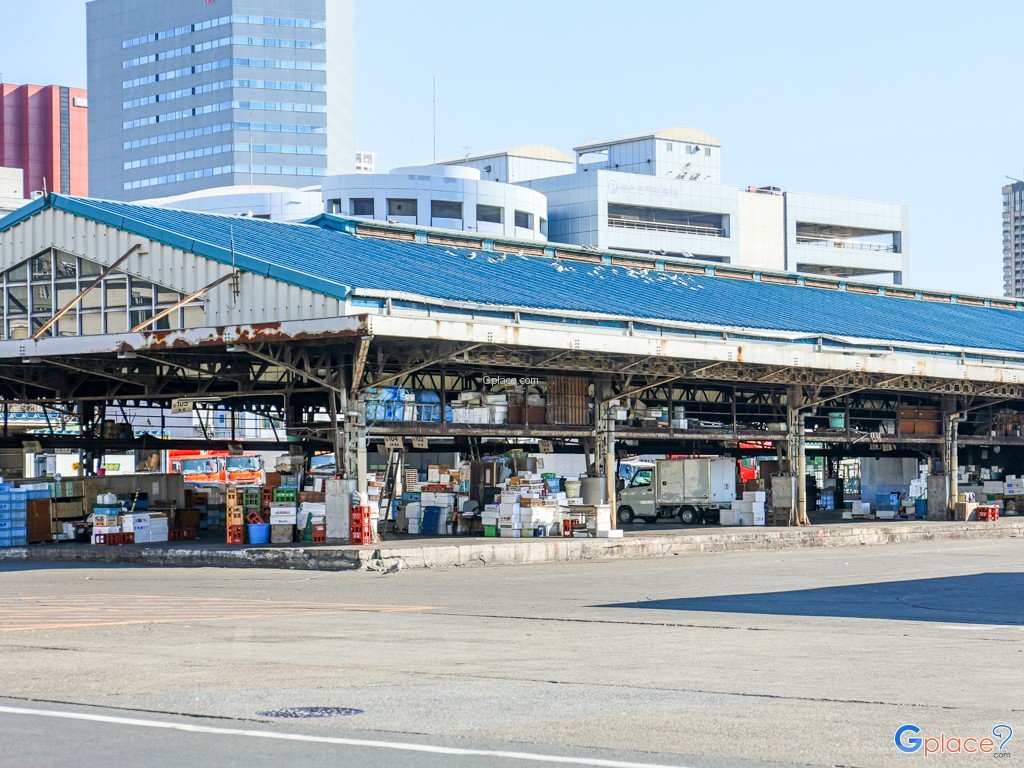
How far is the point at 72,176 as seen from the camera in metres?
Result: 196

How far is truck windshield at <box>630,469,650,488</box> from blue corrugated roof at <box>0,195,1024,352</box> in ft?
30.5

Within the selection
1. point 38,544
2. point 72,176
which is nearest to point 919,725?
point 38,544

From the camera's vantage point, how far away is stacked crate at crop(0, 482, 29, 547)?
37375 mm

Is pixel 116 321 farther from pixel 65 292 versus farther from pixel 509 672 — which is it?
pixel 509 672

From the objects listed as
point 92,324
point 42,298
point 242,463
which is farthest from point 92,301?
point 242,463

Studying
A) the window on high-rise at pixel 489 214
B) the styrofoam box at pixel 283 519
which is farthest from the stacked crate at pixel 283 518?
the window on high-rise at pixel 489 214

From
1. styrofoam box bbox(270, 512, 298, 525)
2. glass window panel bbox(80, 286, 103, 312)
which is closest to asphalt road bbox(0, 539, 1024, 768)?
styrofoam box bbox(270, 512, 298, 525)

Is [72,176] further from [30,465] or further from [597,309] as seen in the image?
[597,309]

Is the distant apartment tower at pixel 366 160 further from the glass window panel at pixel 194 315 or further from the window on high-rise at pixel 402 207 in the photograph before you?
the glass window panel at pixel 194 315

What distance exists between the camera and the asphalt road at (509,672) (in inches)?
365

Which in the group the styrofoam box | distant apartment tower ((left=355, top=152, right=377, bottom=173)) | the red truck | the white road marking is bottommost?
the white road marking

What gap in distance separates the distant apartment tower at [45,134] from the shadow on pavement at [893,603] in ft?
593

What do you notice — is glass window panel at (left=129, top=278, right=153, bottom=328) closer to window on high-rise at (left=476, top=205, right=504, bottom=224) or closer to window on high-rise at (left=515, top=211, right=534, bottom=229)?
window on high-rise at (left=476, top=205, right=504, bottom=224)

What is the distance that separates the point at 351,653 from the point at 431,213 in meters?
107
